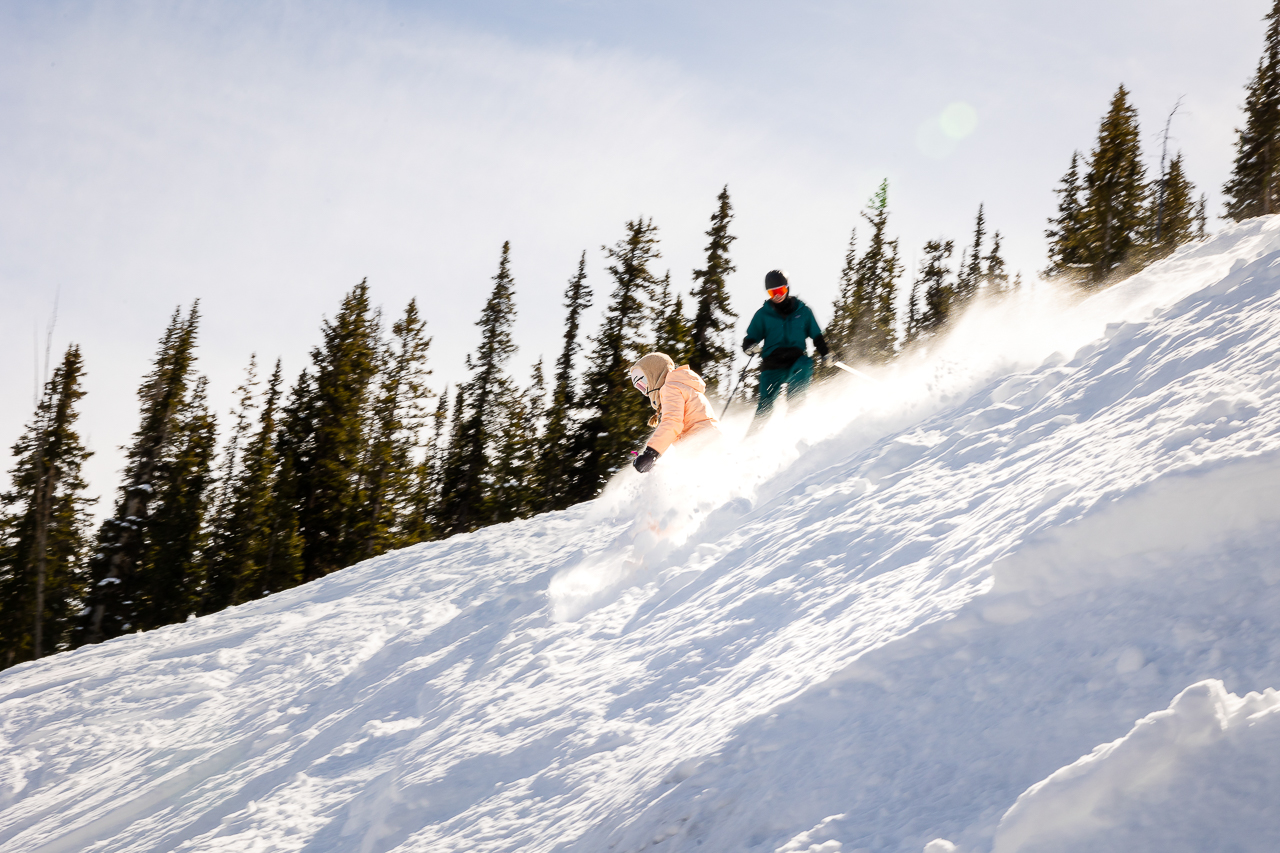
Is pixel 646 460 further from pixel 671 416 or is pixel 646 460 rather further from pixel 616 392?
pixel 616 392

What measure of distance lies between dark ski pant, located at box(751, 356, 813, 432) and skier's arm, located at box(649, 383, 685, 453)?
66.1 inches

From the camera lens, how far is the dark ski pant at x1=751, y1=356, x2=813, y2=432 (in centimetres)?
929

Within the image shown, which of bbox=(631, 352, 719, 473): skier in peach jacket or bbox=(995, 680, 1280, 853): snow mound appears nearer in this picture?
bbox=(995, 680, 1280, 853): snow mound

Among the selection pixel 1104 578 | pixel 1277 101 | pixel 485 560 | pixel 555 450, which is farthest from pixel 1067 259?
pixel 1104 578

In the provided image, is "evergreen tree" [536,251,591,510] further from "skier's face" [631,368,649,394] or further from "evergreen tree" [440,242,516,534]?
"skier's face" [631,368,649,394]

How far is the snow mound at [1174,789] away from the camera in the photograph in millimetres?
1994

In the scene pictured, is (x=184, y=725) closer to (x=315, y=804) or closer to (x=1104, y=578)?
(x=315, y=804)

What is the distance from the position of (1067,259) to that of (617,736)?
136 feet

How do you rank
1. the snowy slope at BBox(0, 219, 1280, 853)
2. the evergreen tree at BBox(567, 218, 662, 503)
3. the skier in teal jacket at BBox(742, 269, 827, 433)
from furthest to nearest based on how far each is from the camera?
the evergreen tree at BBox(567, 218, 662, 503), the skier in teal jacket at BBox(742, 269, 827, 433), the snowy slope at BBox(0, 219, 1280, 853)

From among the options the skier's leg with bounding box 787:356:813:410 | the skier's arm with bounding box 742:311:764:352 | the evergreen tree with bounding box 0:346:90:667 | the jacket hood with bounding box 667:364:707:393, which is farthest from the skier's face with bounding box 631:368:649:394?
Answer: the evergreen tree with bounding box 0:346:90:667

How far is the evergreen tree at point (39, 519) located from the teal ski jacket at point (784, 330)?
3928cm

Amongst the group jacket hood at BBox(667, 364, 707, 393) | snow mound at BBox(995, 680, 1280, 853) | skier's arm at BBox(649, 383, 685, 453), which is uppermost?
jacket hood at BBox(667, 364, 707, 393)

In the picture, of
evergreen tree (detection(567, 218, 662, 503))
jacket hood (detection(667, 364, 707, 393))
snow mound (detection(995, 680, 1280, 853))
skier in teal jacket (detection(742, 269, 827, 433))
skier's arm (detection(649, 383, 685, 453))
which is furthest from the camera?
evergreen tree (detection(567, 218, 662, 503))

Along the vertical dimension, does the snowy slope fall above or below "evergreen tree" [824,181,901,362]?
below
